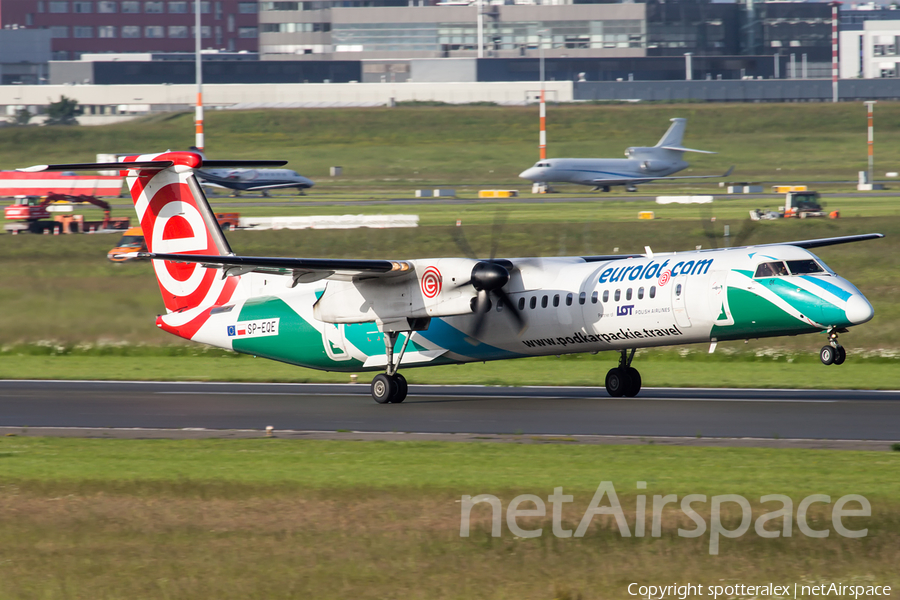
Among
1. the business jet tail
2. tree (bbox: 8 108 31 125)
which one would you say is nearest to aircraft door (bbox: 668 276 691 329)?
the business jet tail

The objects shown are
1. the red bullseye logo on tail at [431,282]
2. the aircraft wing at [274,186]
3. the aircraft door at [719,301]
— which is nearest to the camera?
the aircraft door at [719,301]

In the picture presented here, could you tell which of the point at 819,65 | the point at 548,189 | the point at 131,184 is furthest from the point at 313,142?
the point at 131,184

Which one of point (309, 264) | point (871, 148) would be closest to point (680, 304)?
point (309, 264)

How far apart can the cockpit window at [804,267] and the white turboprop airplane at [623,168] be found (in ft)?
220

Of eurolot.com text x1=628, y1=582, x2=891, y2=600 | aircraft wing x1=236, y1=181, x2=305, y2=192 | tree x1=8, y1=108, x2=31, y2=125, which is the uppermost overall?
tree x1=8, y1=108, x2=31, y2=125

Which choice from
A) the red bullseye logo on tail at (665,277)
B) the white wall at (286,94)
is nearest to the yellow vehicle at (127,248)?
the red bullseye logo on tail at (665,277)

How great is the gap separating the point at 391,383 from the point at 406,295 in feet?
7.45

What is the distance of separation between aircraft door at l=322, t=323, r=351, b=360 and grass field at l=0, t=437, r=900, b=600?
27.3 ft

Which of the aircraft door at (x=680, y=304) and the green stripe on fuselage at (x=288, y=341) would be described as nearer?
the aircraft door at (x=680, y=304)

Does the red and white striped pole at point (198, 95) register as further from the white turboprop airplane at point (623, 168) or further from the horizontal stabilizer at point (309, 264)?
the horizontal stabilizer at point (309, 264)

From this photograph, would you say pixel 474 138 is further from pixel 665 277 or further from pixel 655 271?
pixel 665 277

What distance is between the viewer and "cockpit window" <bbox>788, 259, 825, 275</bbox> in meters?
23.0

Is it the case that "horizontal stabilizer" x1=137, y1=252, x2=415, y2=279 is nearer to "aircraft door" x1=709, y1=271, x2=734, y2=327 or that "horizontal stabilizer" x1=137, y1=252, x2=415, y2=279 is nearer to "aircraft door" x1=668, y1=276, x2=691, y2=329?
"aircraft door" x1=668, y1=276, x2=691, y2=329

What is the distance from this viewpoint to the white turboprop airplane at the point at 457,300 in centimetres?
2322
